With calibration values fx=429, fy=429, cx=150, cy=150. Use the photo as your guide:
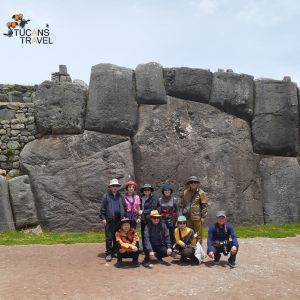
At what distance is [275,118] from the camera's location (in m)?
15.0

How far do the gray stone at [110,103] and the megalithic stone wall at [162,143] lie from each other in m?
0.03

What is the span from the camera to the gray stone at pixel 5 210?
1267cm

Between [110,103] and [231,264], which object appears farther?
[110,103]

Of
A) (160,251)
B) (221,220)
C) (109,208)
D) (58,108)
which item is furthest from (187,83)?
(160,251)

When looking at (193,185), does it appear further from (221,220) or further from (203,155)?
(203,155)

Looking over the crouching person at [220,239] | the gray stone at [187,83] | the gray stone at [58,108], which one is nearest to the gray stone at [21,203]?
the gray stone at [58,108]

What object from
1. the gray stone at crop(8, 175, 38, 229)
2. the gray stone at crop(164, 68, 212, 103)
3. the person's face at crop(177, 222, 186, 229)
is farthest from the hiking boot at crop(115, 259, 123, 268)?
the gray stone at crop(164, 68, 212, 103)

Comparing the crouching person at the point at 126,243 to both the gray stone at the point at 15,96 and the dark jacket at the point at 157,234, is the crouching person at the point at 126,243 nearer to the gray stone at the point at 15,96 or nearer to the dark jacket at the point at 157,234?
the dark jacket at the point at 157,234

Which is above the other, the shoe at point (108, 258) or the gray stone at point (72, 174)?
the gray stone at point (72, 174)

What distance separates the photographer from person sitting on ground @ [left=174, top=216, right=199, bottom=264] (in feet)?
27.7

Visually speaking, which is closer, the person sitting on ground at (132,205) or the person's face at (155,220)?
the person's face at (155,220)

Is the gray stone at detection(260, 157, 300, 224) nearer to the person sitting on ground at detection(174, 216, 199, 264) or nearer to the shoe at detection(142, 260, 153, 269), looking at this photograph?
the person sitting on ground at detection(174, 216, 199, 264)

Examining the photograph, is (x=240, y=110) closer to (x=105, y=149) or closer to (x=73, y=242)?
→ (x=105, y=149)

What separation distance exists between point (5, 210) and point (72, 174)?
Result: 2.23 metres
